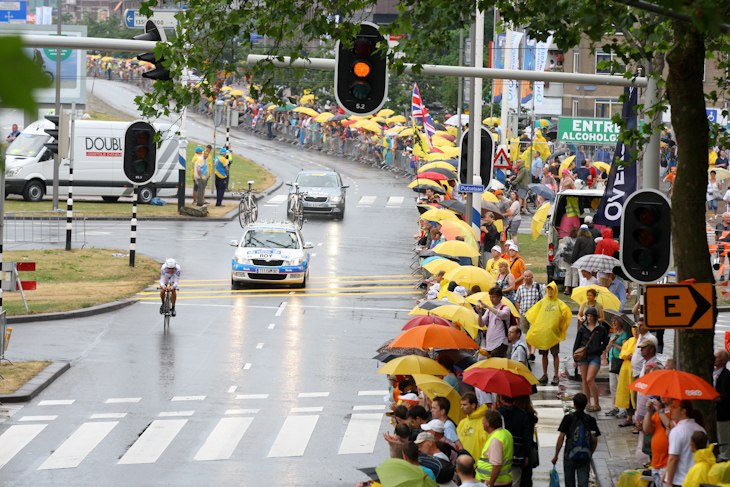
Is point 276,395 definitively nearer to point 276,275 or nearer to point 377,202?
point 276,275

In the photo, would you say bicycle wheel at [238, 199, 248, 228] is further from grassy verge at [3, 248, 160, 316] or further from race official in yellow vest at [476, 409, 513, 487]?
race official in yellow vest at [476, 409, 513, 487]

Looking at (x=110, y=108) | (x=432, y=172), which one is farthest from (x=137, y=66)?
(x=432, y=172)

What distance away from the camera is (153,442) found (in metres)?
13.4

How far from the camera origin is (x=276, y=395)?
16.3 meters

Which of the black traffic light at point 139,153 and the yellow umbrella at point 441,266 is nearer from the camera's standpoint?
the black traffic light at point 139,153

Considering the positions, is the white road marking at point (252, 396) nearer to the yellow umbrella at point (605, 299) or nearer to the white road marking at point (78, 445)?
the white road marking at point (78, 445)

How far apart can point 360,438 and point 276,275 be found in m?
13.1

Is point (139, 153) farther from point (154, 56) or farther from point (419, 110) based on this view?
point (419, 110)

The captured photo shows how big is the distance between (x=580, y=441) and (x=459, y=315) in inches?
168

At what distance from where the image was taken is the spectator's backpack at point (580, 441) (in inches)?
429

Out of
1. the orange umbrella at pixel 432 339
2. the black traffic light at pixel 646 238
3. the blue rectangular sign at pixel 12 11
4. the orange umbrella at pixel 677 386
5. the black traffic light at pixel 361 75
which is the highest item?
the blue rectangular sign at pixel 12 11

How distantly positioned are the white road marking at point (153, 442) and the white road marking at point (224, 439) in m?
0.49

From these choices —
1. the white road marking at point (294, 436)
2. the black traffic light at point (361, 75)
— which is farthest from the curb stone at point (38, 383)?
the black traffic light at point (361, 75)

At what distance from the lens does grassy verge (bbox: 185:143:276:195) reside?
51050mm
